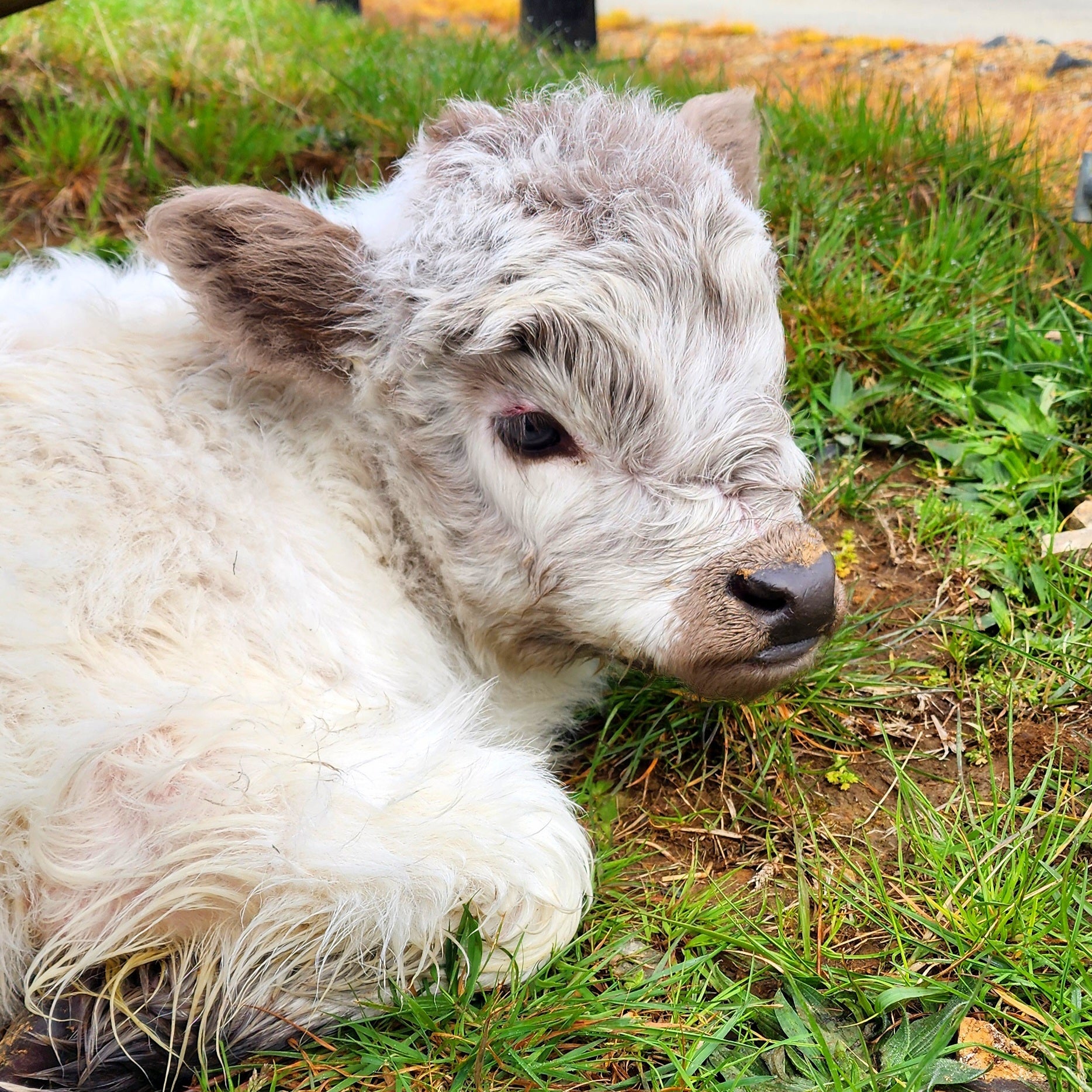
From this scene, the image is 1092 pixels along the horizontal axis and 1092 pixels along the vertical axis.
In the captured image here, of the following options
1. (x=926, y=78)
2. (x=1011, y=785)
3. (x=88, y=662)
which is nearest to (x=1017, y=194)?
(x=926, y=78)

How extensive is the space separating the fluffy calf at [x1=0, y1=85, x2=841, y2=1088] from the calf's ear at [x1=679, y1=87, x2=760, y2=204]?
0.36 metres

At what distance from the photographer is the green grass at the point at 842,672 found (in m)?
2.51

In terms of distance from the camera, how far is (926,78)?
507 cm

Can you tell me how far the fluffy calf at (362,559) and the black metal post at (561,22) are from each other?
10.3ft

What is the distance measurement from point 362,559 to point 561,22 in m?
4.21

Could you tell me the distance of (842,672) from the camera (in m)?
3.49

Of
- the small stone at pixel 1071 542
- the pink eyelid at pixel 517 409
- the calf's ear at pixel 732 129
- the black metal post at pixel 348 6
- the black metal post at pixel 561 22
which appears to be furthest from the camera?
the black metal post at pixel 348 6

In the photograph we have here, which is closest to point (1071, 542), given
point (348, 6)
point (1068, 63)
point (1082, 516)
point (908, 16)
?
→ point (1082, 516)

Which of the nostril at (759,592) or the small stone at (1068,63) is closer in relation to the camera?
the nostril at (759,592)

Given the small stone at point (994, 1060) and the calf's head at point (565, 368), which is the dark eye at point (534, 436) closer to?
the calf's head at point (565, 368)

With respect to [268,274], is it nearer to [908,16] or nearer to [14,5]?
[14,5]

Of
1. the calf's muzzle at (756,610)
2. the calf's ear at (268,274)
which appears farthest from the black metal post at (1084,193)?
the calf's ear at (268,274)

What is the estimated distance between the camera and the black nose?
261 cm

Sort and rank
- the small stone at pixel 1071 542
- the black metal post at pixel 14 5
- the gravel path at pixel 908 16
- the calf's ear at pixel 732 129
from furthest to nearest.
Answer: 1. the gravel path at pixel 908 16
2. the black metal post at pixel 14 5
3. the small stone at pixel 1071 542
4. the calf's ear at pixel 732 129
